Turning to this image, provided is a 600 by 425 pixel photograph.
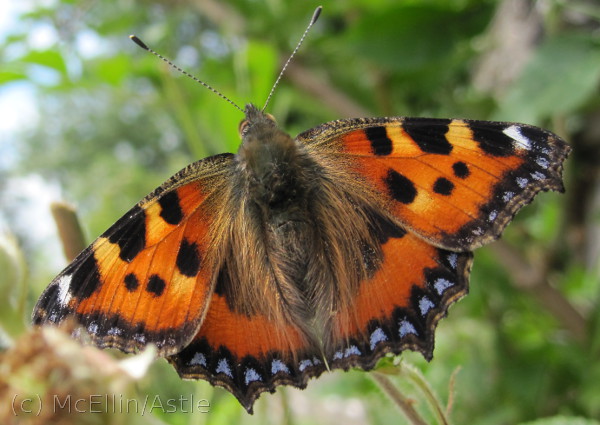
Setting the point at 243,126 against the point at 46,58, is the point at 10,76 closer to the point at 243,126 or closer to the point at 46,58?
the point at 46,58

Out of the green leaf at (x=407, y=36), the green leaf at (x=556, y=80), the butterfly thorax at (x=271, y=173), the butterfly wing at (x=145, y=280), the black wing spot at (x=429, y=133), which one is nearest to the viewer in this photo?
the butterfly wing at (x=145, y=280)

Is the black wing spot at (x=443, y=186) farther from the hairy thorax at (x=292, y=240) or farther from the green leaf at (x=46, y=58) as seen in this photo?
the green leaf at (x=46, y=58)

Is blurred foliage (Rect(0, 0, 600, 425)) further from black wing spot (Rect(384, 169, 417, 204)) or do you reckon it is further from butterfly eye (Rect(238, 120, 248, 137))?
black wing spot (Rect(384, 169, 417, 204))

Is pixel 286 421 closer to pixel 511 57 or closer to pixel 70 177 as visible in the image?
pixel 511 57

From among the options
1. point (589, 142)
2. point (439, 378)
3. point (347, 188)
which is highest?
point (589, 142)

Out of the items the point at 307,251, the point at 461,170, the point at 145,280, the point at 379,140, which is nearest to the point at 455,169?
the point at 461,170

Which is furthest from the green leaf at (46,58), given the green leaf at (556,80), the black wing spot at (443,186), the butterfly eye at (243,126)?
the green leaf at (556,80)

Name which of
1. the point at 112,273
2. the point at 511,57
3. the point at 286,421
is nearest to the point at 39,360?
the point at 112,273
